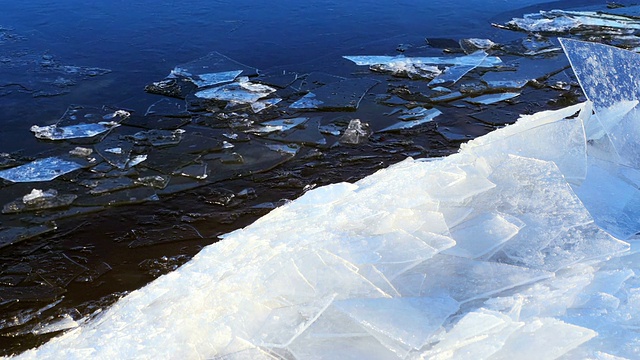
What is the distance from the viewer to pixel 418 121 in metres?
4.84

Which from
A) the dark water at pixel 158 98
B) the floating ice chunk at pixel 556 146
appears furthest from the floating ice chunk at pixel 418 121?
the floating ice chunk at pixel 556 146

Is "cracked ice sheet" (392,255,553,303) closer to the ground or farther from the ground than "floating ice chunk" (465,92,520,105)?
farther from the ground

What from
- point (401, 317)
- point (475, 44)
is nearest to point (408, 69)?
point (475, 44)

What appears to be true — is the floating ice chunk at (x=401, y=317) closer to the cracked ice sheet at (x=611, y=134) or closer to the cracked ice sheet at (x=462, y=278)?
the cracked ice sheet at (x=462, y=278)

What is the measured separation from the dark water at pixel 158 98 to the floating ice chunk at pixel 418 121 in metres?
0.11

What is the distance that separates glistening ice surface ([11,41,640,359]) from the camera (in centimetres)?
169

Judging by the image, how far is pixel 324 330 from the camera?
1.73 meters

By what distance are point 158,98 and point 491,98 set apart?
8.46ft

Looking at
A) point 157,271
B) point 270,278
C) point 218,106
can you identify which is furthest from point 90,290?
point 218,106

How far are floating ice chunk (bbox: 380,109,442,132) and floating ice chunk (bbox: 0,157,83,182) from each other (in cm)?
208

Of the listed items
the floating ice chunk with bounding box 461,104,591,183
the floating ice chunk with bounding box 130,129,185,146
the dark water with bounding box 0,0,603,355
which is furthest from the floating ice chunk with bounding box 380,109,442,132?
the floating ice chunk with bounding box 461,104,591,183

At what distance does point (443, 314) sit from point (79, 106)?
398 centimetres

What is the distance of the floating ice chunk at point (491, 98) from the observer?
526 cm

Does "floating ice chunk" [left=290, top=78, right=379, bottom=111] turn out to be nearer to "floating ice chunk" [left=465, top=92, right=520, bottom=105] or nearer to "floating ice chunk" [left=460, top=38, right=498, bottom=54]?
"floating ice chunk" [left=465, top=92, right=520, bottom=105]
